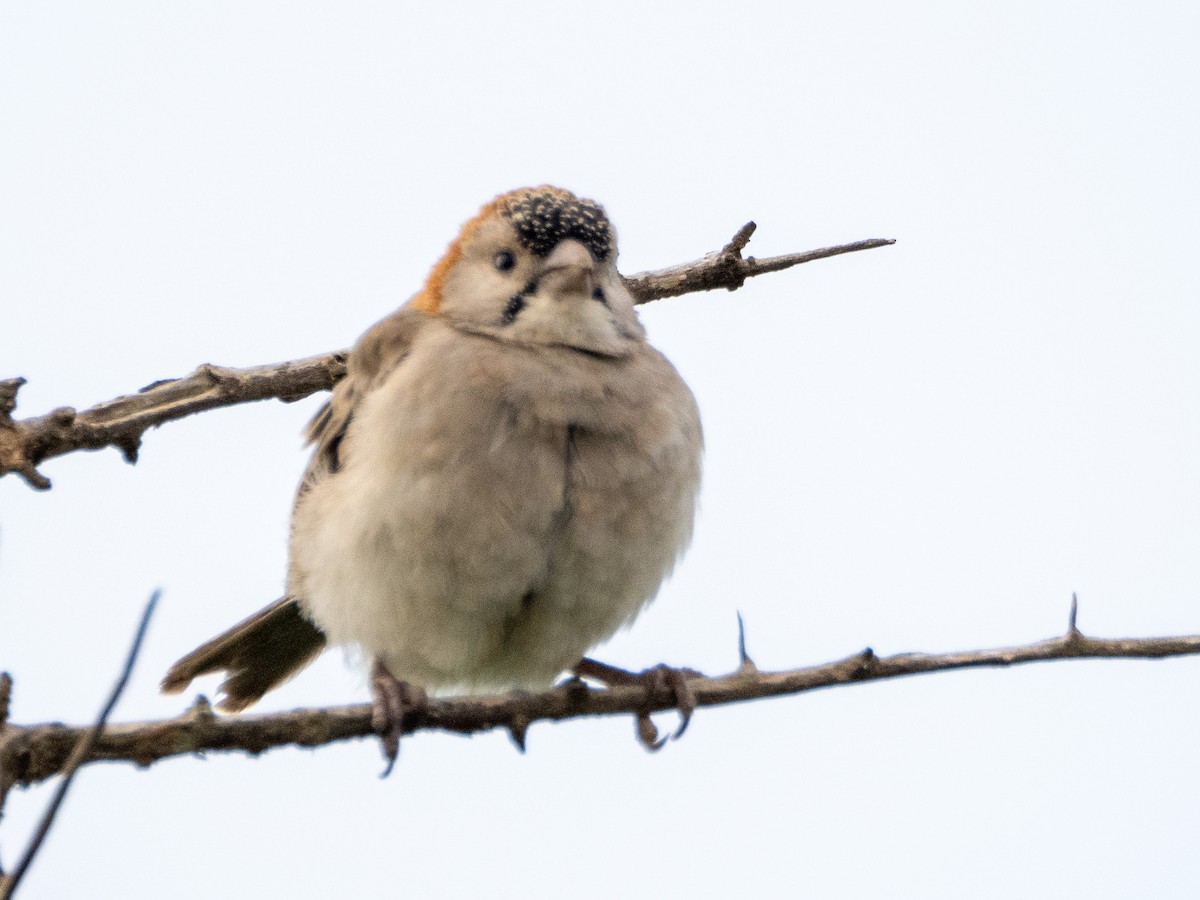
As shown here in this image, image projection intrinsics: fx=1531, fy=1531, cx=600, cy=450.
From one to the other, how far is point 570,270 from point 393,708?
2.24 meters

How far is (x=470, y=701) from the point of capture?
538 centimetres

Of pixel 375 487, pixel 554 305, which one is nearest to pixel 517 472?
pixel 375 487

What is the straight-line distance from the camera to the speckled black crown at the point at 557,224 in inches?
283

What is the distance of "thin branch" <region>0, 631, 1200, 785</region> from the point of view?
14.1ft

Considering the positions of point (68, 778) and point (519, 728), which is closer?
point (68, 778)

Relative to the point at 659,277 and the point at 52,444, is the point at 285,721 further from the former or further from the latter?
the point at 659,277

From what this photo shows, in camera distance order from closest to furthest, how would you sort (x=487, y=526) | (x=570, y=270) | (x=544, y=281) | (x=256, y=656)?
(x=487, y=526)
(x=570, y=270)
(x=544, y=281)
(x=256, y=656)

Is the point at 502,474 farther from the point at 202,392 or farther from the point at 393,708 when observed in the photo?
the point at 202,392

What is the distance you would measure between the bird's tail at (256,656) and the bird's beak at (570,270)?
2.24 meters

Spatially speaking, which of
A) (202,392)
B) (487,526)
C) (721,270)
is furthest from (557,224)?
(202,392)

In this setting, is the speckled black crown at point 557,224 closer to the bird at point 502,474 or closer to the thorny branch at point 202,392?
the bird at point 502,474

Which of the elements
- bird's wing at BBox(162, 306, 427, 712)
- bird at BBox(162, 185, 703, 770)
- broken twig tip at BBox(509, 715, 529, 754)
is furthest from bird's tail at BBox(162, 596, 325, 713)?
broken twig tip at BBox(509, 715, 529, 754)

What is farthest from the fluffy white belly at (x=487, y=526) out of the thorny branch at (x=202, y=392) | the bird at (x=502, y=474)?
the thorny branch at (x=202, y=392)

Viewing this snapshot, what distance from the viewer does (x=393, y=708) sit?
5.87m
